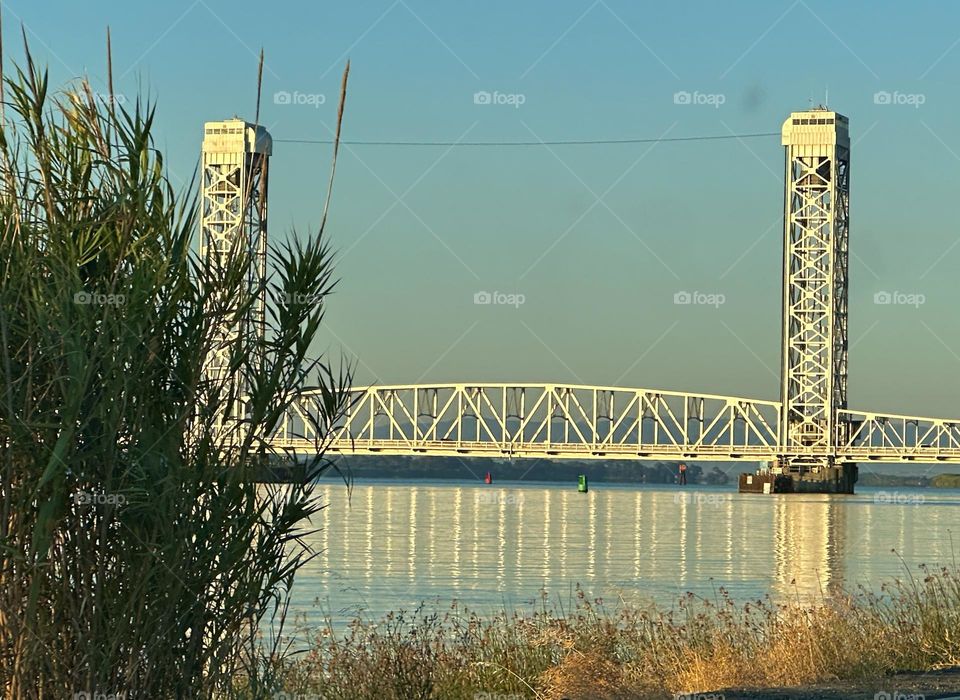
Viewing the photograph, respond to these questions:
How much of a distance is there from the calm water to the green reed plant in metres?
3.43

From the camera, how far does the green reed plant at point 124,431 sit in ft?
25.0

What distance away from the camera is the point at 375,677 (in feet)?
36.1

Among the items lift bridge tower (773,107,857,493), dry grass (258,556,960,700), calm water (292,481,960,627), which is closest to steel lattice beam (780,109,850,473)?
lift bridge tower (773,107,857,493)

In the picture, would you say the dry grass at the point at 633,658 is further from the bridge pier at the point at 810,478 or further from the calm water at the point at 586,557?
the bridge pier at the point at 810,478

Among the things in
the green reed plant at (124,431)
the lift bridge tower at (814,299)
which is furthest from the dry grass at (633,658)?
the lift bridge tower at (814,299)

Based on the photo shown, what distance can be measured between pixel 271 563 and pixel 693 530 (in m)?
45.7

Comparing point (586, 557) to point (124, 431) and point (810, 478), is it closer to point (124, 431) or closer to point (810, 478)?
point (124, 431)

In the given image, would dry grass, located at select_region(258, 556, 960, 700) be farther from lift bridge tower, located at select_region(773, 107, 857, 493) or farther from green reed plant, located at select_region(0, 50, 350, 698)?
lift bridge tower, located at select_region(773, 107, 857, 493)

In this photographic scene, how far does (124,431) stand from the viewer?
7777 mm

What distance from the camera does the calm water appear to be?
25.3 meters

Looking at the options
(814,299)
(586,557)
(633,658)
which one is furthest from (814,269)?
(633,658)

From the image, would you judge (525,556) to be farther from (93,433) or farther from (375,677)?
→ (93,433)

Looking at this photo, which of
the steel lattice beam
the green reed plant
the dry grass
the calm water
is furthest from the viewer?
the steel lattice beam

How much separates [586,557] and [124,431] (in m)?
28.7
